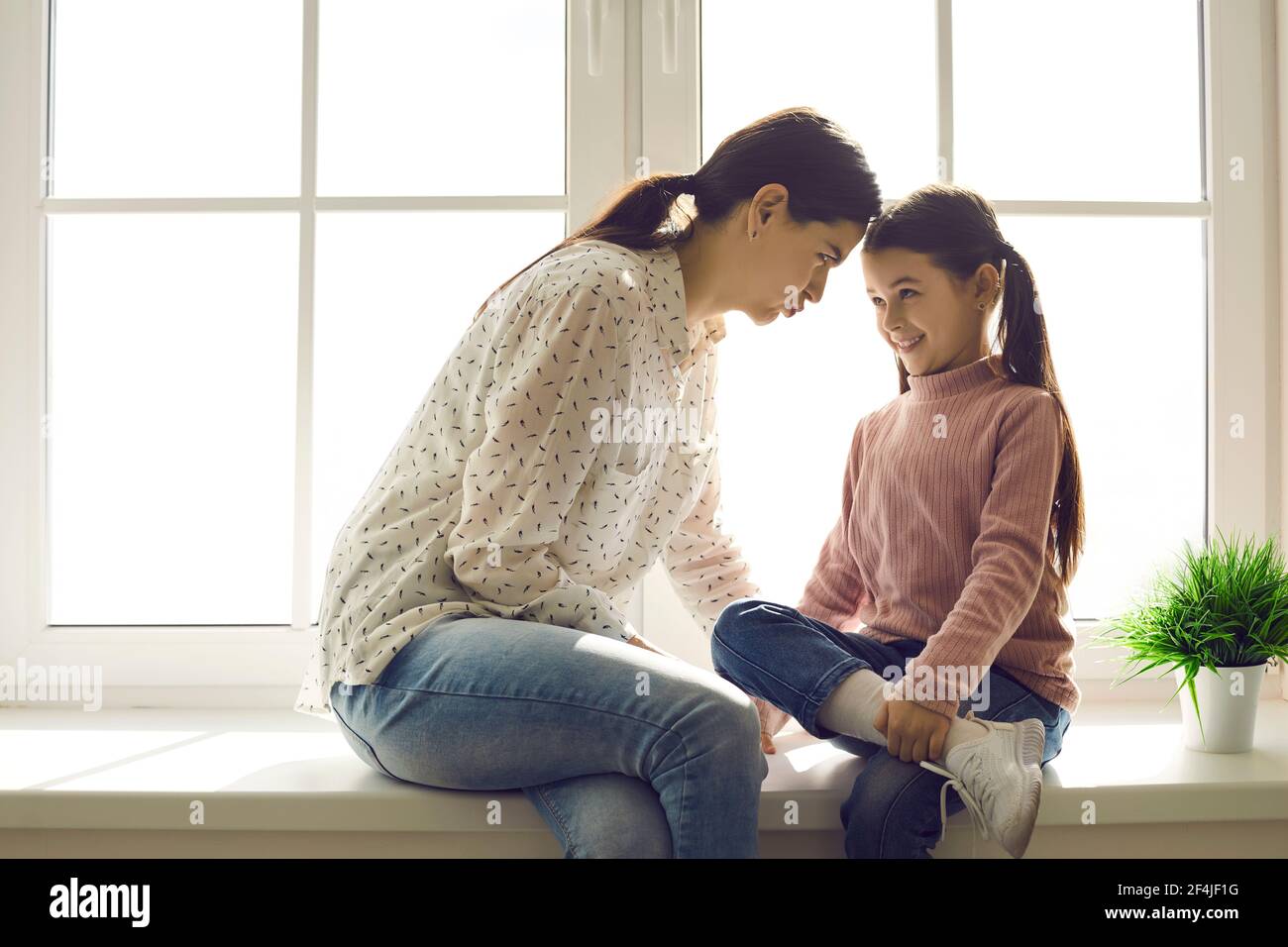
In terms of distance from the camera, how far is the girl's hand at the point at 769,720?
3.55 feet

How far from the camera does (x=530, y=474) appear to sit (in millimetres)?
903

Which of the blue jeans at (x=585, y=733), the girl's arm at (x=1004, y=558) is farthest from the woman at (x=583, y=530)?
the girl's arm at (x=1004, y=558)

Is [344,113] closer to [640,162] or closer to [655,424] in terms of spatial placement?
[640,162]

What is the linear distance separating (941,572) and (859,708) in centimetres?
21

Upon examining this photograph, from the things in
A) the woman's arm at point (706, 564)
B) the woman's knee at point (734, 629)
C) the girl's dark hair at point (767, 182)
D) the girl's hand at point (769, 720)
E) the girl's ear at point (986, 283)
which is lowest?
the girl's hand at point (769, 720)

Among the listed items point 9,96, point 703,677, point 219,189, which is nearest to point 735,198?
point 703,677

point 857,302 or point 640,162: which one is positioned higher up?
point 640,162

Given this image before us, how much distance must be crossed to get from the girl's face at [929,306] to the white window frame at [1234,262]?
30cm

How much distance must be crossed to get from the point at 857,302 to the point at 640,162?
356 mm

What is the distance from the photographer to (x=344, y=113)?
1355 millimetres

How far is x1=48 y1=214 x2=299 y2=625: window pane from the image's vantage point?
136 centimetres

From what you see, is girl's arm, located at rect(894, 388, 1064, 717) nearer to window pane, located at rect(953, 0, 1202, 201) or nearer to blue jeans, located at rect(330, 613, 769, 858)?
blue jeans, located at rect(330, 613, 769, 858)

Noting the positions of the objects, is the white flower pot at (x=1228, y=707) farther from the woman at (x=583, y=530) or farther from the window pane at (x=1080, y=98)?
the window pane at (x=1080, y=98)

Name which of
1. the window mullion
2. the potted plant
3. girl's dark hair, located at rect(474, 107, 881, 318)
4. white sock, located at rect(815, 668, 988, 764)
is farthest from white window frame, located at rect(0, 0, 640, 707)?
the potted plant
